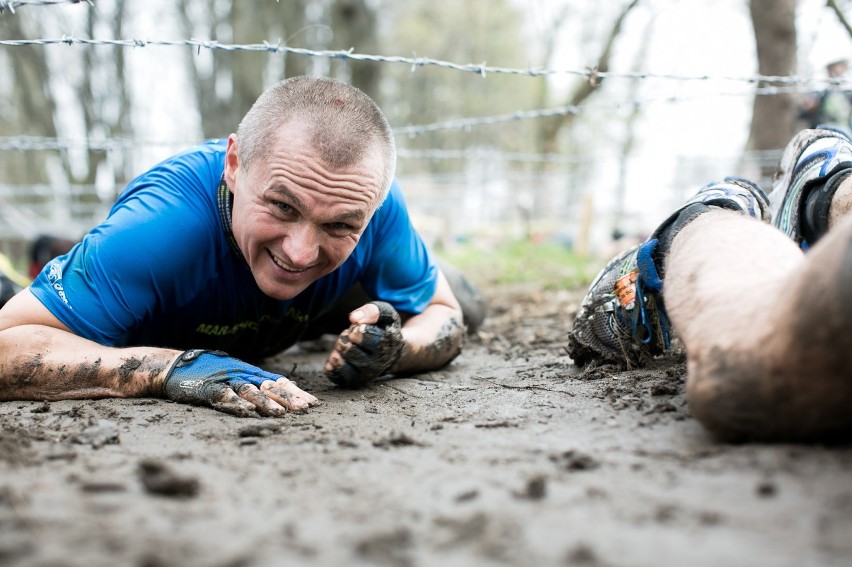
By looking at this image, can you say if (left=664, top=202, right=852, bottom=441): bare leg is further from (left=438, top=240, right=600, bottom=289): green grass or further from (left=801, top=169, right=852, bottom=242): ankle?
(left=438, top=240, right=600, bottom=289): green grass

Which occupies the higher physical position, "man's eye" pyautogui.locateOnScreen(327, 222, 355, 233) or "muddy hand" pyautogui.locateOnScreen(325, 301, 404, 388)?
"man's eye" pyautogui.locateOnScreen(327, 222, 355, 233)

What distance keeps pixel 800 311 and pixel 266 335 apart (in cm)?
238

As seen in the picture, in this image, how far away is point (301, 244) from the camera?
2.64 m

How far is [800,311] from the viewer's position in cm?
151

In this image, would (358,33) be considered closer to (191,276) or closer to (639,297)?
(191,276)

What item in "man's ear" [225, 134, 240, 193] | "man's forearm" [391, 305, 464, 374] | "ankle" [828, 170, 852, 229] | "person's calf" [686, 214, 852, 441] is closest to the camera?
"person's calf" [686, 214, 852, 441]

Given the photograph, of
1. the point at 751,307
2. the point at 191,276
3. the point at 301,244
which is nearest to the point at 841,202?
the point at 751,307

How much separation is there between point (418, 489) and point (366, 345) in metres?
1.16

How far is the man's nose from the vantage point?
2639mm

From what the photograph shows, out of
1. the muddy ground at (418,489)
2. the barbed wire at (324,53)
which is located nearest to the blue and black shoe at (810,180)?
the barbed wire at (324,53)

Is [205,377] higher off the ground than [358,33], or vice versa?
[358,33]

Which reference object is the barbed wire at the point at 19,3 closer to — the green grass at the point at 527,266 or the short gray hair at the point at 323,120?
the short gray hair at the point at 323,120

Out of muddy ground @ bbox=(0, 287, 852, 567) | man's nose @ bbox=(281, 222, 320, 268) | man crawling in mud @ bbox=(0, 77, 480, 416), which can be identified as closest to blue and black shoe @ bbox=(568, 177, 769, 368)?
muddy ground @ bbox=(0, 287, 852, 567)

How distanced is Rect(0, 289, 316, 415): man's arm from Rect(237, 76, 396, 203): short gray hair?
80 centimetres
